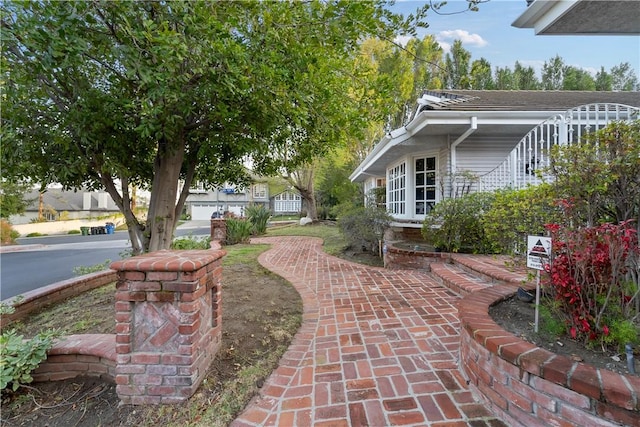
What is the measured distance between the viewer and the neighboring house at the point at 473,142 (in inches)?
224

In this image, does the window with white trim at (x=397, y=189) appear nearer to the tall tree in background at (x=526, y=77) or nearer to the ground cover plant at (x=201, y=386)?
the ground cover plant at (x=201, y=386)

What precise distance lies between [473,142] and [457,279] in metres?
4.21

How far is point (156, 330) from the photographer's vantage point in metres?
1.96

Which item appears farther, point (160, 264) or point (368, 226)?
point (368, 226)

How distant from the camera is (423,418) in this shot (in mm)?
1783

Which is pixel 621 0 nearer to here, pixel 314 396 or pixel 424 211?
pixel 314 396

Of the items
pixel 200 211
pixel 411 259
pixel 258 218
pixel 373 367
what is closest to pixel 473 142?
pixel 411 259

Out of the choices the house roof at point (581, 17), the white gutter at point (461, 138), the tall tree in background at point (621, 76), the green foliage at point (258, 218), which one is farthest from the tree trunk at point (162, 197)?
the tall tree in background at point (621, 76)

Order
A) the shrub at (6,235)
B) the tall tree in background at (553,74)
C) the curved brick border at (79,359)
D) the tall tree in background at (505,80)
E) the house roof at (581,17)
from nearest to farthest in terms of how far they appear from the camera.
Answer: the curved brick border at (79,359) → the house roof at (581,17) → the shrub at (6,235) → the tall tree in background at (505,80) → the tall tree in background at (553,74)

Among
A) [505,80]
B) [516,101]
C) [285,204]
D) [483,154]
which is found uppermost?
[505,80]

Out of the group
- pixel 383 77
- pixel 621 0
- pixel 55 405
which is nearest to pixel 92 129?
pixel 55 405

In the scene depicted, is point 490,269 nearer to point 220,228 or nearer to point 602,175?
point 602,175

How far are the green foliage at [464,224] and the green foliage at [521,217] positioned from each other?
128cm

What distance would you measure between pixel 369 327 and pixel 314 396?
1.24 meters
